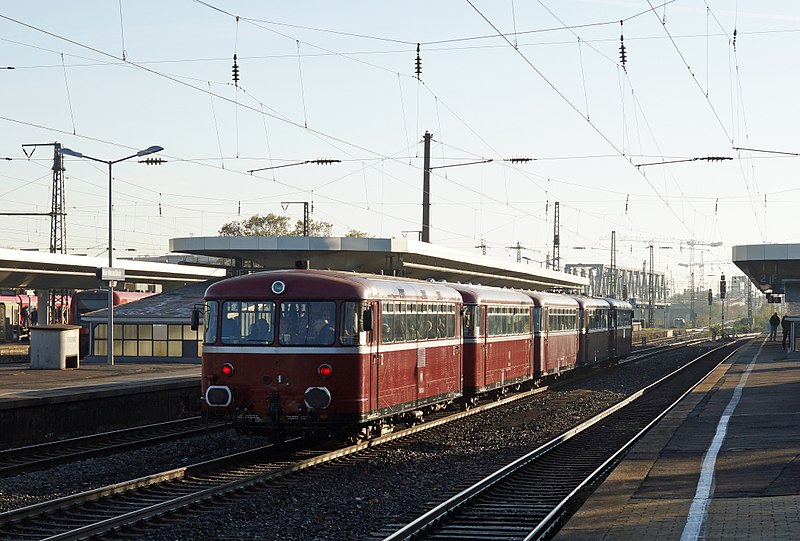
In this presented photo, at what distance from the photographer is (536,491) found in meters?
13.8

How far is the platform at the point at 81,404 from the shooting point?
19.6 metres

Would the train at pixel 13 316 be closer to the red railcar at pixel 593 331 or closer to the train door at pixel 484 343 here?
the red railcar at pixel 593 331

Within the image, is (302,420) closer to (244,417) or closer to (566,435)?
(244,417)

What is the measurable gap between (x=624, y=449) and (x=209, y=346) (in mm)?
6461

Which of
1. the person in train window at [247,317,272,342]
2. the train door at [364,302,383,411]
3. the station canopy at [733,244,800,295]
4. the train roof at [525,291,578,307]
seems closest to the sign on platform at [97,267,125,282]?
the train roof at [525,291,578,307]

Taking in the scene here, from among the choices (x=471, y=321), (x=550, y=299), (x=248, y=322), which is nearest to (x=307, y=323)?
(x=248, y=322)

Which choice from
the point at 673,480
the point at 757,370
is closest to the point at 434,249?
the point at 757,370

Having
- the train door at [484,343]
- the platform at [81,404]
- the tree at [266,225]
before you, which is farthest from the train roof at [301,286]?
the tree at [266,225]

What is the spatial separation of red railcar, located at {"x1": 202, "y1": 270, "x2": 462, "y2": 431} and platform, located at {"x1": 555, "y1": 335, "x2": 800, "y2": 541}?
402 centimetres

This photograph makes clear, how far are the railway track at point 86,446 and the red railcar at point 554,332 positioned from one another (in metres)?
11.0

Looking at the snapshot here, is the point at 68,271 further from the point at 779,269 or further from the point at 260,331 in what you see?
the point at 260,331

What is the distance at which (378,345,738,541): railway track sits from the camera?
442 inches

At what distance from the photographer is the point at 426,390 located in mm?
20344

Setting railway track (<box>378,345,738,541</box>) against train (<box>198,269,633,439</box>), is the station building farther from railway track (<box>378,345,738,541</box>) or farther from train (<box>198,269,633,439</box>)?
train (<box>198,269,633,439</box>)
